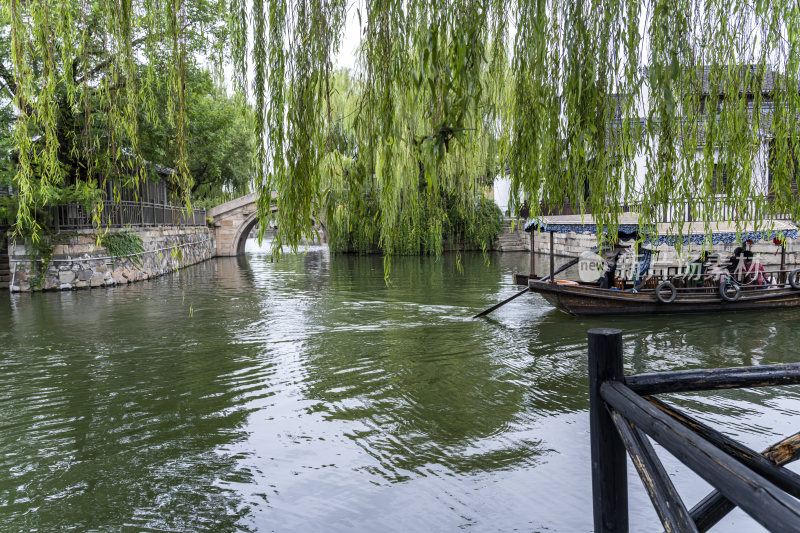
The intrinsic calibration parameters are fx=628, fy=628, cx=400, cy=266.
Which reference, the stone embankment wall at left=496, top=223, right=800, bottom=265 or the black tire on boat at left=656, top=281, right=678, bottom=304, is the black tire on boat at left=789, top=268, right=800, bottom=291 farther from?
the stone embankment wall at left=496, top=223, right=800, bottom=265

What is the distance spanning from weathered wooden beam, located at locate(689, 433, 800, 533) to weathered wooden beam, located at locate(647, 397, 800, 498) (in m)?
0.14

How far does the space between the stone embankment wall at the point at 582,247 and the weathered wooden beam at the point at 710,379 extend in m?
13.7

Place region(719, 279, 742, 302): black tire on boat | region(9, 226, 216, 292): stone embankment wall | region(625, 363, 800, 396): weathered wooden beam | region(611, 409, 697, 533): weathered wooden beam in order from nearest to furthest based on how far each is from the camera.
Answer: region(611, 409, 697, 533): weathered wooden beam, region(625, 363, 800, 396): weathered wooden beam, region(719, 279, 742, 302): black tire on boat, region(9, 226, 216, 292): stone embankment wall

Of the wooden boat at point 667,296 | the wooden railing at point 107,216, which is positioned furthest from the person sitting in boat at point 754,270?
the wooden railing at point 107,216

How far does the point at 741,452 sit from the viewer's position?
135 centimetres

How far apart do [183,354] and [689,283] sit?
8.13 metres

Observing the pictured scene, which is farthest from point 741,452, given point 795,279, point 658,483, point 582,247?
point 582,247

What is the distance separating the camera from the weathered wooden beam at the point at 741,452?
1328 mm

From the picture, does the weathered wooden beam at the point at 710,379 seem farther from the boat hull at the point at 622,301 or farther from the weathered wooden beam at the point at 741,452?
the boat hull at the point at 622,301

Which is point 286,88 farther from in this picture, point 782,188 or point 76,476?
point 76,476

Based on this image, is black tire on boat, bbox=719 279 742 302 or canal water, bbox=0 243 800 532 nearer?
canal water, bbox=0 243 800 532

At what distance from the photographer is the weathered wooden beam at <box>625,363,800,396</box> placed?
1476 millimetres

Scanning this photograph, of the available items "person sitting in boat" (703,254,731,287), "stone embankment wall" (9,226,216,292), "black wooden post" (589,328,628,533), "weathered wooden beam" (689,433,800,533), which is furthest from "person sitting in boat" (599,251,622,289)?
"black wooden post" (589,328,628,533)

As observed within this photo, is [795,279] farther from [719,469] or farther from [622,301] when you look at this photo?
[719,469]
